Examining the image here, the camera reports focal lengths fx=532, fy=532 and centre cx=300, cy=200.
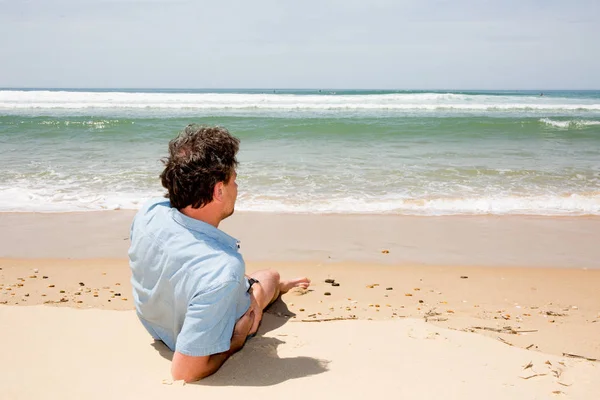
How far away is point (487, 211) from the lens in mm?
7062

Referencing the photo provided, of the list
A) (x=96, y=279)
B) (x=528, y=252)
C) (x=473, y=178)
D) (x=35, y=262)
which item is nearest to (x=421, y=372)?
(x=96, y=279)

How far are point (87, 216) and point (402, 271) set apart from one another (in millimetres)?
4003

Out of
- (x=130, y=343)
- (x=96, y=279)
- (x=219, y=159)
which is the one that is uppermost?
(x=219, y=159)

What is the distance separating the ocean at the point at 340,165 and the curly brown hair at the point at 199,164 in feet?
15.5

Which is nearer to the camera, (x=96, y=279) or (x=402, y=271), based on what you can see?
(x=96, y=279)

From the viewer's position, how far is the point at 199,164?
2.21 meters

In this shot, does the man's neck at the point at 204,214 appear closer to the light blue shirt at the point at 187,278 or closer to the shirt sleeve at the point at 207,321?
the light blue shirt at the point at 187,278

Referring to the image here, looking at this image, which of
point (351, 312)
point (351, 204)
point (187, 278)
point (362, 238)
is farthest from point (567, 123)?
point (187, 278)

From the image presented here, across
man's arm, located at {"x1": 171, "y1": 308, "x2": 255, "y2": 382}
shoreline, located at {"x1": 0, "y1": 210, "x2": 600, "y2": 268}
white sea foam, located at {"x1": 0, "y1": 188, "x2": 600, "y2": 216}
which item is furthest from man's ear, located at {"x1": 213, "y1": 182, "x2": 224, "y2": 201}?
white sea foam, located at {"x1": 0, "y1": 188, "x2": 600, "y2": 216}

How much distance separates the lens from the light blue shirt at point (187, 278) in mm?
2123

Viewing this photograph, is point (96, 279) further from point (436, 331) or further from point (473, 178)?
point (473, 178)

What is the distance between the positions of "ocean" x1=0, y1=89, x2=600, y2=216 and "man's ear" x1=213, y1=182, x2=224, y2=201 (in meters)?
4.69

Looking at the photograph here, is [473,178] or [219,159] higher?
[219,159]

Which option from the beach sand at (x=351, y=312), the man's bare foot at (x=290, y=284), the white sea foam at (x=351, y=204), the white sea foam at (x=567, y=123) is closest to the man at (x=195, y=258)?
the beach sand at (x=351, y=312)
